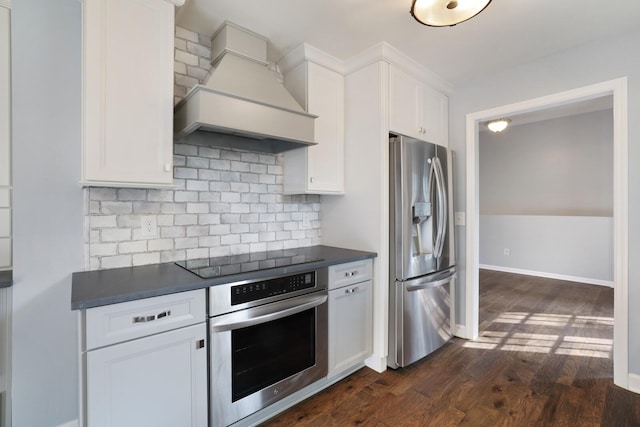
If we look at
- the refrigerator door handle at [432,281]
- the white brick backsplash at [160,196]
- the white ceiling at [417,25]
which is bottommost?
the refrigerator door handle at [432,281]

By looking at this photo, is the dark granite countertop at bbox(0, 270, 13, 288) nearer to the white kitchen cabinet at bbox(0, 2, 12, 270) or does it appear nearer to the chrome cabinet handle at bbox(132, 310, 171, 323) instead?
the white kitchen cabinet at bbox(0, 2, 12, 270)

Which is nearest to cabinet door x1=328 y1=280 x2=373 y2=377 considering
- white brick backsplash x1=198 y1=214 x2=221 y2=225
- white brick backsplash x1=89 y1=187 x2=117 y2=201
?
white brick backsplash x1=198 y1=214 x2=221 y2=225

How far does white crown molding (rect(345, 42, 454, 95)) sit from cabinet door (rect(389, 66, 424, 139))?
0.17 feet

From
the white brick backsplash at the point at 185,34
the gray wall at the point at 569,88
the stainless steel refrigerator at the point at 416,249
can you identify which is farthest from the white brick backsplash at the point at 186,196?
the gray wall at the point at 569,88

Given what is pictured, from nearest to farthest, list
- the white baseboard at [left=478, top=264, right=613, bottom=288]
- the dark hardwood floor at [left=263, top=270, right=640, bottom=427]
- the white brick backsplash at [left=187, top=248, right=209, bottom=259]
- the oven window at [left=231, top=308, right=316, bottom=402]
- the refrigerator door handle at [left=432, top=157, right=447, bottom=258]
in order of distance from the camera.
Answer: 1. the oven window at [left=231, top=308, right=316, bottom=402]
2. the dark hardwood floor at [left=263, top=270, right=640, bottom=427]
3. the white brick backsplash at [left=187, top=248, right=209, bottom=259]
4. the refrigerator door handle at [left=432, top=157, right=447, bottom=258]
5. the white baseboard at [left=478, top=264, right=613, bottom=288]

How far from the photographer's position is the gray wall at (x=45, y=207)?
1570mm

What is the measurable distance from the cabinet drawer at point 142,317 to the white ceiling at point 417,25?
1.72 metres

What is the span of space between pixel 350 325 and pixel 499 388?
1138 millimetres

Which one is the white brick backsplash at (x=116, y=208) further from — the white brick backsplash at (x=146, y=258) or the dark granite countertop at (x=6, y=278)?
the dark granite countertop at (x=6, y=278)

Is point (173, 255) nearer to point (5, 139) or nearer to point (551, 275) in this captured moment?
point (5, 139)

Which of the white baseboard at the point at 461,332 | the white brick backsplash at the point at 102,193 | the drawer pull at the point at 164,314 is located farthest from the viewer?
the white baseboard at the point at 461,332

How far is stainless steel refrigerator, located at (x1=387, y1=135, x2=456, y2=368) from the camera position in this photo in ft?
7.62

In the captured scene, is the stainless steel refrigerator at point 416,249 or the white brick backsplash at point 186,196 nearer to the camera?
the white brick backsplash at point 186,196

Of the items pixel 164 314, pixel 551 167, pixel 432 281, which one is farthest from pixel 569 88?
pixel 551 167
